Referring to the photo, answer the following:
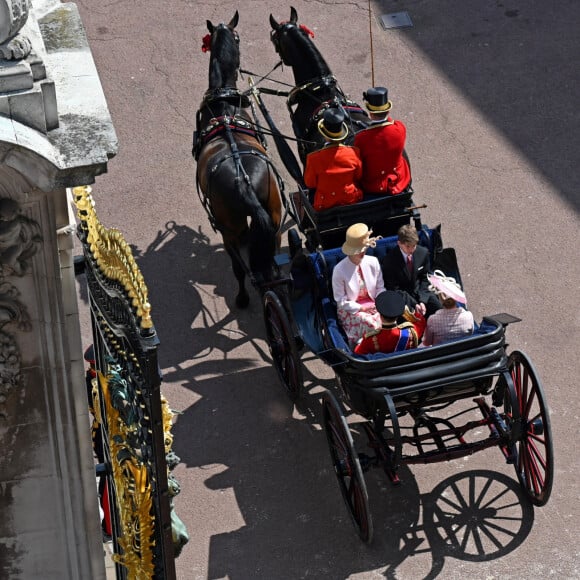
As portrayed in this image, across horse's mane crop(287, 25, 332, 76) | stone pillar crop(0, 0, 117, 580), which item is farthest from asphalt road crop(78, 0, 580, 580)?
stone pillar crop(0, 0, 117, 580)

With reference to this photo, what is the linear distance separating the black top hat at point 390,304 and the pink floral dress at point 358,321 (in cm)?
32

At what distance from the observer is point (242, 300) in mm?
9508

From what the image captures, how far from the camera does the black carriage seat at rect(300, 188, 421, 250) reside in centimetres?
811

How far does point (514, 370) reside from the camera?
7.44 metres

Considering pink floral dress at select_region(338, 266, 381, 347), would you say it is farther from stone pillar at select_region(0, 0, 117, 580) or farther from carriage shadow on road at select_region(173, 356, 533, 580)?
stone pillar at select_region(0, 0, 117, 580)

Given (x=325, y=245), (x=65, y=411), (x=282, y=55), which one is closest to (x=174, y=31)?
(x=282, y=55)

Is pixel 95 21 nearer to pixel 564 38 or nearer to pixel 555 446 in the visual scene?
pixel 564 38

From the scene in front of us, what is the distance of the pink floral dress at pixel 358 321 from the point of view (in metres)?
7.34

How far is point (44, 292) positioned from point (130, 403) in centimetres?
53

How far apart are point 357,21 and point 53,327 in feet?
34.8

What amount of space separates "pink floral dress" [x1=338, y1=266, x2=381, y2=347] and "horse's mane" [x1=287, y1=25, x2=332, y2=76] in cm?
281

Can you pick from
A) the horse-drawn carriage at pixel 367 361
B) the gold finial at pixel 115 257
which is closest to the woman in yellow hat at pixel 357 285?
the horse-drawn carriage at pixel 367 361

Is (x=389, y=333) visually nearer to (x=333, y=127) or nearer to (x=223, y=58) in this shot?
(x=333, y=127)

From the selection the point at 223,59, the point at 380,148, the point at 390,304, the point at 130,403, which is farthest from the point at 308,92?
the point at 130,403
